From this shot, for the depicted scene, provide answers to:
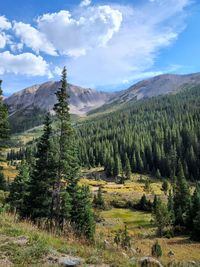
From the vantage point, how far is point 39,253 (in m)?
11.2

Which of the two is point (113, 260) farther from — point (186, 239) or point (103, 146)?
point (103, 146)

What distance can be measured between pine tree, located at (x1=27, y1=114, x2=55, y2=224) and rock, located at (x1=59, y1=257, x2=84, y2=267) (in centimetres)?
2641

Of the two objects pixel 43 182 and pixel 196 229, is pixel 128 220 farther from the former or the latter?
pixel 43 182

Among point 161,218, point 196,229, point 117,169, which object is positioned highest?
point 117,169

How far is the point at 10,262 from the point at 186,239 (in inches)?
2161

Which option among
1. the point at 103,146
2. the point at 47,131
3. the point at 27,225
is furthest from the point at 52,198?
the point at 103,146

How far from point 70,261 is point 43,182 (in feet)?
91.3

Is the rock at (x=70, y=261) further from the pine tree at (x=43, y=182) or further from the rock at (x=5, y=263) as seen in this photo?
the pine tree at (x=43, y=182)

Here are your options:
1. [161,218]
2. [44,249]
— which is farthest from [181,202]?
[44,249]

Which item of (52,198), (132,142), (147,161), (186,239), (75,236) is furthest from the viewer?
(132,142)

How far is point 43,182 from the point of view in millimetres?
37938

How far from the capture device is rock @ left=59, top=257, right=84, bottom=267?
34.4 ft

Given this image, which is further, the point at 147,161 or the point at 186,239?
the point at 147,161

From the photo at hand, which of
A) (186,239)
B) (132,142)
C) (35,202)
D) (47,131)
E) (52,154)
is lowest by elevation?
(186,239)
